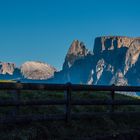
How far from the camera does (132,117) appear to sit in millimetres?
20375

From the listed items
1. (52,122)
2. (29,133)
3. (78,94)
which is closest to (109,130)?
(52,122)

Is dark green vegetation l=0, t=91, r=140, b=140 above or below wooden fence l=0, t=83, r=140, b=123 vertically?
below

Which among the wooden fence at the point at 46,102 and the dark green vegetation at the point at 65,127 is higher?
the wooden fence at the point at 46,102

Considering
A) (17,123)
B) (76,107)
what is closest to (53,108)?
(76,107)

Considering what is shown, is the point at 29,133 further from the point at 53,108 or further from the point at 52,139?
the point at 53,108

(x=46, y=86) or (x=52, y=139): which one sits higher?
(x=46, y=86)

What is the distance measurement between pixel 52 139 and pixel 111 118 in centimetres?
A: 484

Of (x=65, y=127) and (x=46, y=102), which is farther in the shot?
(x=65, y=127)

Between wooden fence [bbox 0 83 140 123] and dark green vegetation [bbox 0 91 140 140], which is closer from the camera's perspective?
dark green vegetation [bbox 0 91 140 140]

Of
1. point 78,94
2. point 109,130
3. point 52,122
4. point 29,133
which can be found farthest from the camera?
point 78,94

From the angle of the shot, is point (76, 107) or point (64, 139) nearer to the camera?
A: point (64, 139)

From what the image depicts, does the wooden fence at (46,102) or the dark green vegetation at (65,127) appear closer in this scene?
the dark green vegetation at (65,127)

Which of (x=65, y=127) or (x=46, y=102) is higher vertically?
(x=46, y=102)

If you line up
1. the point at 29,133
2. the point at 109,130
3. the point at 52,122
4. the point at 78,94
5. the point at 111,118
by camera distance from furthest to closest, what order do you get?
the point at 78,94, the point at 111,118, the point at 109,130, the point at 52,122, the point at 29,133
